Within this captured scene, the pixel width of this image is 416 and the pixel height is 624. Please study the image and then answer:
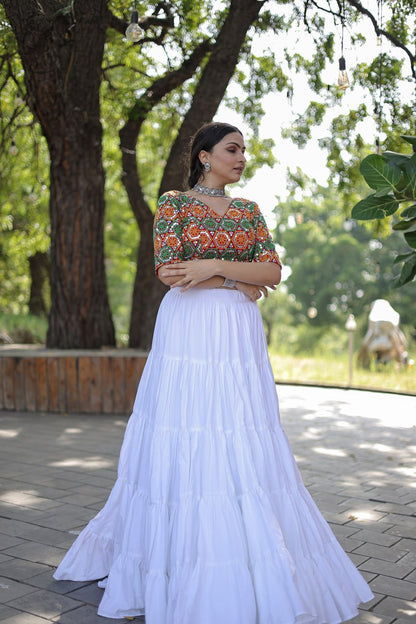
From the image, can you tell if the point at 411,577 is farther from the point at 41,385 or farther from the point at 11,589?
the point at 41,385

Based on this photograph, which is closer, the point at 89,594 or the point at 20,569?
the point at 89,594

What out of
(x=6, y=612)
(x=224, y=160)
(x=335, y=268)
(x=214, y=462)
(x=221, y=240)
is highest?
(x=335, y=268)

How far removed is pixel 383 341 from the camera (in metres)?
17.4

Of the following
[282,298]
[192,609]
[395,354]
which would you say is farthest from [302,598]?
[282,298]

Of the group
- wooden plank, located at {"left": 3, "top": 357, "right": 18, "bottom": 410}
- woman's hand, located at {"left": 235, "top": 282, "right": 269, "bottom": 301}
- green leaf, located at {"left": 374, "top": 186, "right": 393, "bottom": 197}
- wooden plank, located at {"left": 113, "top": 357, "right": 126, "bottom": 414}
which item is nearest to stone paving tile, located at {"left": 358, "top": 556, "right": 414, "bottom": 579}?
woman's hand, located at {"left": 235, "top": 282, "right": 269, "bottom": 301}

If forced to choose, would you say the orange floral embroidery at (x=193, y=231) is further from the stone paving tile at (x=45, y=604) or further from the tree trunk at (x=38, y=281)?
the tree trunk at (x=38, y=281)

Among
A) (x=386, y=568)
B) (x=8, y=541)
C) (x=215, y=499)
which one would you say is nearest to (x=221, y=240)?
(x=215, y=499)

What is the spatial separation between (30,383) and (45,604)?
19.8ft

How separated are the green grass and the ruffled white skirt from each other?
8652mm

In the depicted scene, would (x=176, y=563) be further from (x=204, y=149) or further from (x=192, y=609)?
(x=204, y=149)

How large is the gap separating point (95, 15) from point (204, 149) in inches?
221

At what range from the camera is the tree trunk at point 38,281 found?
2080 cm

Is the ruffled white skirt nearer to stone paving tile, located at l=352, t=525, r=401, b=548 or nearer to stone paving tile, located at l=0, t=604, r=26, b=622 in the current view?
stone paving tile, located at l=0, t=604, r=26, b=622

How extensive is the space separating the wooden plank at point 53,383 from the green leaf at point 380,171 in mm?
6570
